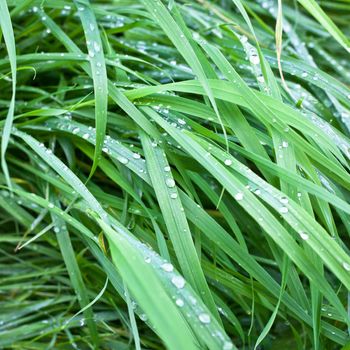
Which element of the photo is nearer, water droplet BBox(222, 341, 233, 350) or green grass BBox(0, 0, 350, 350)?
water droplet BBox(222, 341, 233, 350)

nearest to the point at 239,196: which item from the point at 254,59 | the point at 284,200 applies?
the point at 284,200

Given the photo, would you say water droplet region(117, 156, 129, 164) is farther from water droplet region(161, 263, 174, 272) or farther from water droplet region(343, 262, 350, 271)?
water droplet region(343, 262, 350, 271)

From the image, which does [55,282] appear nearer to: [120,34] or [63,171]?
[63,171]

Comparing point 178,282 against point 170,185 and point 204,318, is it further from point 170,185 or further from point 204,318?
point 170,185

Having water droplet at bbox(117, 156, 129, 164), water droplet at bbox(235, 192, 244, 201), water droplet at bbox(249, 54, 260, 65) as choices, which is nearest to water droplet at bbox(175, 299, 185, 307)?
water droplet at bbox(235, 192, 244, 201)

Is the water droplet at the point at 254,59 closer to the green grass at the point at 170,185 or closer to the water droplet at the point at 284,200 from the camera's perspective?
the green grass at the point at 170,185

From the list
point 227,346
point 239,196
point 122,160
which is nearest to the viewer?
point 227,346

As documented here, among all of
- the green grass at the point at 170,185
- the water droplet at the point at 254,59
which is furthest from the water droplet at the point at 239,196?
the water droplet at the point at 254,59

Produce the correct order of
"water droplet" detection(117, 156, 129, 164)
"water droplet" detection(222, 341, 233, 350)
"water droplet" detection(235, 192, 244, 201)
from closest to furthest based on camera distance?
"water droplet" detection(222, 341, 233, 350) < "water droplet" detection(235, 192, 244, 201) < "water droplet" detection(117, 156, 129, 164)

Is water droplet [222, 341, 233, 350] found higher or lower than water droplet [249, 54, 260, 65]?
lower
